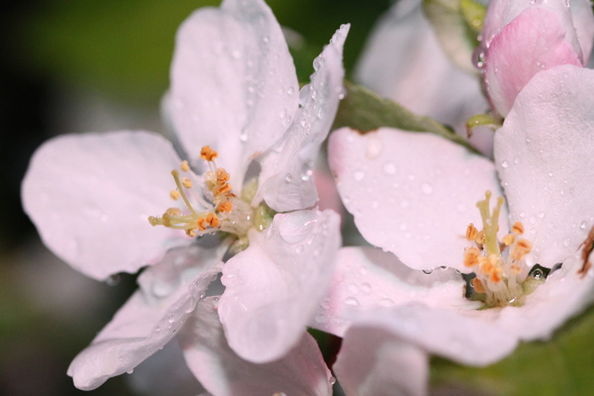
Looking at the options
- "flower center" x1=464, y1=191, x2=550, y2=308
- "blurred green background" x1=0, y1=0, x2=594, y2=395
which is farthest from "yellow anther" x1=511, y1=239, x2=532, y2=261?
"blurred green background" x1=0, y1=0, x2=594, y2=395

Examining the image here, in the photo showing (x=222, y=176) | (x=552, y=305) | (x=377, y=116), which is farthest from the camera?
(x=222, y=176)

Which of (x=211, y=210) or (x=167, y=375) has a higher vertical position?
(x=211, y=210)

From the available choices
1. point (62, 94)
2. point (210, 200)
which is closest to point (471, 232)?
point (210, 200)

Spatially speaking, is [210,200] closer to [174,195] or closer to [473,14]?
[174,195]

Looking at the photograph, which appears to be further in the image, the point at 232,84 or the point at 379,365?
the point at 232,84

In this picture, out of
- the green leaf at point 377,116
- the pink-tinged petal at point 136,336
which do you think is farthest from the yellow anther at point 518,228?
the pink-tinged petal at point 136,336

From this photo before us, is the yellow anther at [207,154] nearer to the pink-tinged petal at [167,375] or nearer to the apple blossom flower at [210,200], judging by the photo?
the apple blossom flower at [210,200]

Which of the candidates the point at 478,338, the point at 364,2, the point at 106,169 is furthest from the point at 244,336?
the point at 364,2

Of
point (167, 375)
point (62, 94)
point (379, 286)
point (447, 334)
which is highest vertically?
point (447, 334)
